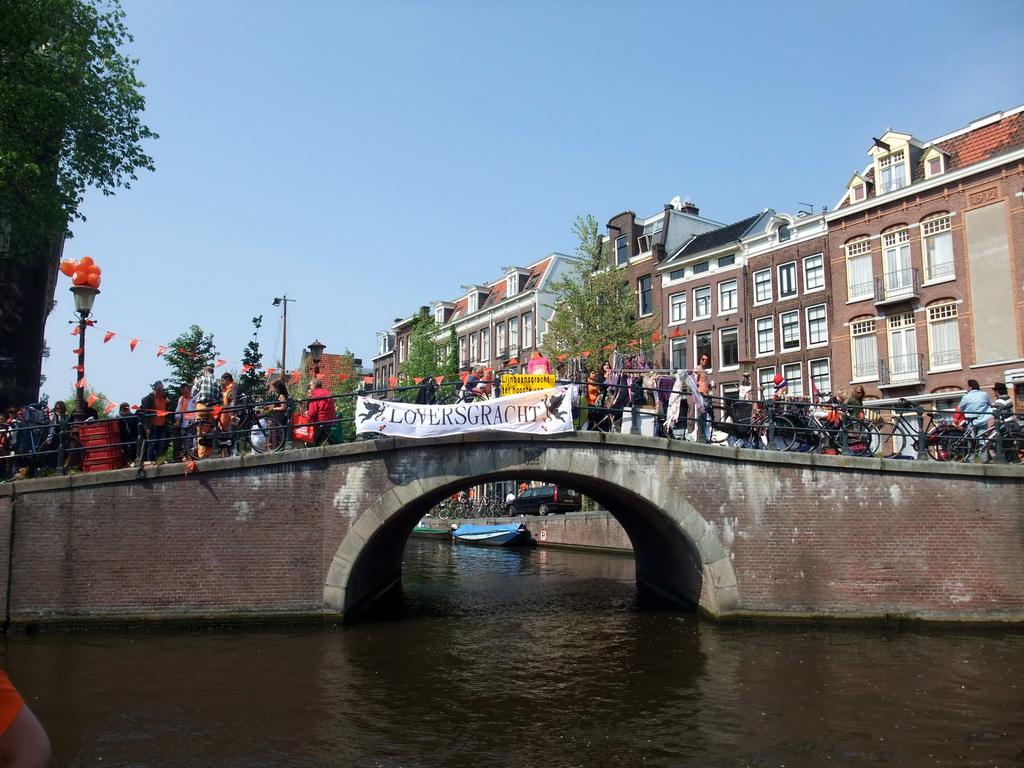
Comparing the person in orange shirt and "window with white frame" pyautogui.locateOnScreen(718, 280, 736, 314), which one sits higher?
"window with white frame" pyautogui.locateOnScreen(718, 280, 736, 314)

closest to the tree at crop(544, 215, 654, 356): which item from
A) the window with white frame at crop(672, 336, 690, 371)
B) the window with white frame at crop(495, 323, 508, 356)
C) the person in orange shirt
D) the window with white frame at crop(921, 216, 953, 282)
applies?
the window with white frame at crop(672, 336, 690, 371)

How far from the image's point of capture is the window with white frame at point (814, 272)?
97.6 ft

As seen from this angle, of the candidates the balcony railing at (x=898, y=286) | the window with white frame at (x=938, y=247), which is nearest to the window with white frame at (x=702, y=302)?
the balcony railing at (x=898, y=286)

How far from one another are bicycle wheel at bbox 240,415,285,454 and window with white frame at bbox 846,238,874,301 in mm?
22594

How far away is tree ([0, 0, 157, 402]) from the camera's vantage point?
53.6ft

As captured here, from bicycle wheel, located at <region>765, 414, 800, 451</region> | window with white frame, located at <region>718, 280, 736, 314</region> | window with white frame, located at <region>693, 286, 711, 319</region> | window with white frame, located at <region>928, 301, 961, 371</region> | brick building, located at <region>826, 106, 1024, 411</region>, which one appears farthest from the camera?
window with white frame, located at <region>693, 286, 711, 319</region>

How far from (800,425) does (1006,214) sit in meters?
15.7

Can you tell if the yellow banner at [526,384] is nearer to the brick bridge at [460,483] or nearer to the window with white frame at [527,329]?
the brick bridge at [460,483]

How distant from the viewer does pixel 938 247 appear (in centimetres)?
2627

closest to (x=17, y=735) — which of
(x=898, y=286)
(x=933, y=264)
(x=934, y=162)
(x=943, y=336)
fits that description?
(x=943, y=336)

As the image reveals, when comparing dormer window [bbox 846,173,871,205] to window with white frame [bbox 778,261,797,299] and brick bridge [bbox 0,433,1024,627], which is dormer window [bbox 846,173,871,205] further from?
brick bridge [bbox 0,433,1024,627]

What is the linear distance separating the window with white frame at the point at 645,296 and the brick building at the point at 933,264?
29.8 feet

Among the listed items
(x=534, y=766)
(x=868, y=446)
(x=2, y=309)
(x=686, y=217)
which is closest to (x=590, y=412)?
(x=868, y=446)

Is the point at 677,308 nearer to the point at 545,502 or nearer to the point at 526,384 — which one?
the point at 545,502
